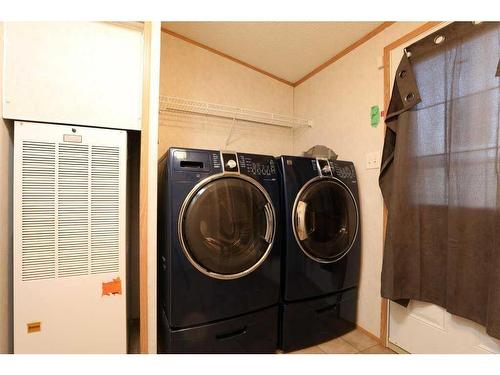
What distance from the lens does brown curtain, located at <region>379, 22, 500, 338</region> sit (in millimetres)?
1076

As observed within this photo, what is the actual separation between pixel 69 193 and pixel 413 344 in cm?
205

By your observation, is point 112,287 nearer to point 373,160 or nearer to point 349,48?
point 373,160

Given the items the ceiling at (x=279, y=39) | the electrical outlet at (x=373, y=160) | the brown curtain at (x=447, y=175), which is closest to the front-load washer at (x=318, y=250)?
the electrical outlet at (x=373, y=160)

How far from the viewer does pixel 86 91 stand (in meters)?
1.15

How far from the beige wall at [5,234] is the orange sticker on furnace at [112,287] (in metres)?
0.42

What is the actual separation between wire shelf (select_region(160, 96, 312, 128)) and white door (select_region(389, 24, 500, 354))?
99 centimetres

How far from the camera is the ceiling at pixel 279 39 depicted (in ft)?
5.56

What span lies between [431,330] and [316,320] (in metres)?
0.62

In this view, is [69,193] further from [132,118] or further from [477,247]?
[477,247]

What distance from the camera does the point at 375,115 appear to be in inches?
65.3

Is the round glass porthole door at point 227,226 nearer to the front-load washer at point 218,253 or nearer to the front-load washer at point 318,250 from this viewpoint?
the front-load washer at point 218,253

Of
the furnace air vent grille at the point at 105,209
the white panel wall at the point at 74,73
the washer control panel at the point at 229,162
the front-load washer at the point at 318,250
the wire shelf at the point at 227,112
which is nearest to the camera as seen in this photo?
the white panel wall at the point at 74,73

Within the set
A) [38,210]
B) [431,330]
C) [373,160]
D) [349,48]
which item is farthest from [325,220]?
[38,210]

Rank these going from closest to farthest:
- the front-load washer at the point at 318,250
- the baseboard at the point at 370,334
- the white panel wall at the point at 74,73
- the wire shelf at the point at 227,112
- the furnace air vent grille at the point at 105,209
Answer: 1. the white panel wall at the point at 74,73
2. the furnace air vent grille at the point at 105,209
3. the front-load washer at the point at 318,250
4. the baseboard at the point at 370,334
5. the wire shelf at the point at 227,112
